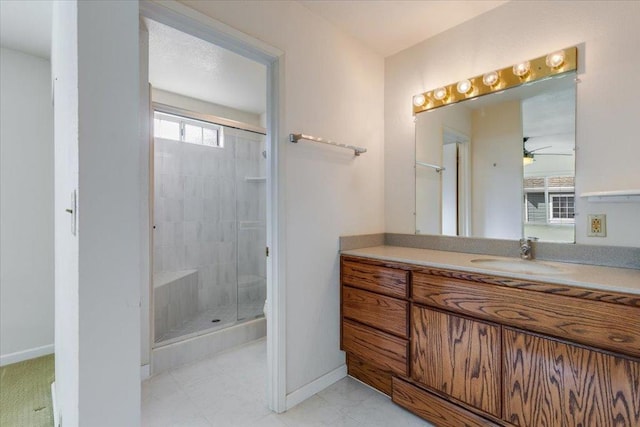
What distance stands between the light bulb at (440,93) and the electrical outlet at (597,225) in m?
1.17

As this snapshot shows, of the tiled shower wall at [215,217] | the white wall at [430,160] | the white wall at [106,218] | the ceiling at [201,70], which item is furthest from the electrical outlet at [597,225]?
the tiled shower wall at [215,217]

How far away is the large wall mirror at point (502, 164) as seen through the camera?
173 centimetres

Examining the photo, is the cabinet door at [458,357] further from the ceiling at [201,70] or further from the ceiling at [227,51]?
the ceiling at [201,70]

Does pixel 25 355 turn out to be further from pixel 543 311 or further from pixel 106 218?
pixel 543 311

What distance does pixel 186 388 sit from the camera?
6.47ft

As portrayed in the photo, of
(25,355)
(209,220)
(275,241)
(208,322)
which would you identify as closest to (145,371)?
(208,322)

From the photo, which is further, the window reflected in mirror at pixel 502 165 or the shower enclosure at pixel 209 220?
the shower enclosure at pixel 209 220

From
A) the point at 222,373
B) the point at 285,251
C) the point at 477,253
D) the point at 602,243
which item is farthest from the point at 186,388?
the point at 602,243

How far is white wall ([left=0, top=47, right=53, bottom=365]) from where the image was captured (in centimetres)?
233

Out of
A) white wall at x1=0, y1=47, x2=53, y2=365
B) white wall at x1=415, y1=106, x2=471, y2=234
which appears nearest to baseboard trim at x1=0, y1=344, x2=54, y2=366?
white wall at x1=0, y1=47, x2=53, y2=365

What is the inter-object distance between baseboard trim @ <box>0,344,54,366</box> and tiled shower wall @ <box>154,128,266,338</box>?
39.8 inches

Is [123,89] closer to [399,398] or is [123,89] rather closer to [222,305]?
[399,398]

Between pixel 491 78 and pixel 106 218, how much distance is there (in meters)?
2.21

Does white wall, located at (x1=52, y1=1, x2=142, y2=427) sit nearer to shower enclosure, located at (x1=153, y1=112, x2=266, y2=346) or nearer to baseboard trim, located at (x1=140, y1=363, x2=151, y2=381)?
baseboard trim, located at (x1=140, y1=363, x2=151, y2=381)
